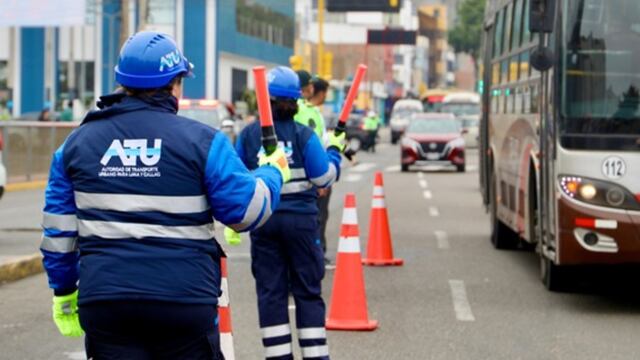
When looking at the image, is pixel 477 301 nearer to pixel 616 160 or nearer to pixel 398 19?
pixel 616 160

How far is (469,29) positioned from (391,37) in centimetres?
3955

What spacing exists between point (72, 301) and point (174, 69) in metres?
0.93

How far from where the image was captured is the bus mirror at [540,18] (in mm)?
10922

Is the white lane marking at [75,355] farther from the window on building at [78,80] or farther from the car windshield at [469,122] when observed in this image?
the window on building at [78,80]

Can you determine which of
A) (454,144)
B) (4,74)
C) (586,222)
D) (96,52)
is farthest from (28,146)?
(4,74)

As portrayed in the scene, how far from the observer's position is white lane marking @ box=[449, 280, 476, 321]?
35.1ft

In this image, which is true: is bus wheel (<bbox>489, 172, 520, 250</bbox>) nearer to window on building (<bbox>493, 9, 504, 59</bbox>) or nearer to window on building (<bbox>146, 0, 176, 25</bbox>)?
window on building (<bbox>493, 9, 504, 59</bbox>)

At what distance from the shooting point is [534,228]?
12688 mm

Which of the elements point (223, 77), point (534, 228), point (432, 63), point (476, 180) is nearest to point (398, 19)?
point (432, 63)

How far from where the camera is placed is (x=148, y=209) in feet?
15.0

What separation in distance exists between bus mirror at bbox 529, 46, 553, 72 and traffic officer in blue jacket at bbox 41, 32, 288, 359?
6444 millimetres

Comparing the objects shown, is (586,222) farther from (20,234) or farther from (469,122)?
(469,122)

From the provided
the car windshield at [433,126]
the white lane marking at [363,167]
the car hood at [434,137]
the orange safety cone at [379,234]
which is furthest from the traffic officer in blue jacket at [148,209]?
the white lane marking at [363,167]

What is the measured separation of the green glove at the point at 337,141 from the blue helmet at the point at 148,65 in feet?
13.8
